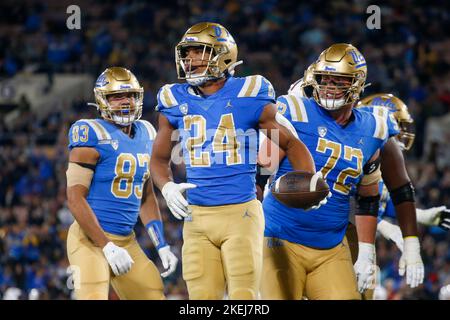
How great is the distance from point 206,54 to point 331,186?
3.75ft

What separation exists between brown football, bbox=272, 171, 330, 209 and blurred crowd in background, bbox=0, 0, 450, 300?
534 centimetres

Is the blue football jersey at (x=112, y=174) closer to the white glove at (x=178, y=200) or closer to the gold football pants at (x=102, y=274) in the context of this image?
the gold football pants at (x=102, y=274)

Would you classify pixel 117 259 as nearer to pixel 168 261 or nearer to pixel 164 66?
pixel 168 261

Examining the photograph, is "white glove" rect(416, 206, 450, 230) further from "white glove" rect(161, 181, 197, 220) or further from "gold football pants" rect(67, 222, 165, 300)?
"white glove" rect(161, 181, 197, 220)

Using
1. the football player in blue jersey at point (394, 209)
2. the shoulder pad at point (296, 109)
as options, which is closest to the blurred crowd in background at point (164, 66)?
the football player in blue jersey at point (394, 209)

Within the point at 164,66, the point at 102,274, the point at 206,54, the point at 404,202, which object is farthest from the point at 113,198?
the point at 164,66

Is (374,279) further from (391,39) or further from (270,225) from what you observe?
(391,39)

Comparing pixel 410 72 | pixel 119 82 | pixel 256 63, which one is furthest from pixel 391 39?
pixel 119 82

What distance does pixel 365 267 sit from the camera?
6.11m

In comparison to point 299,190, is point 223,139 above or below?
above

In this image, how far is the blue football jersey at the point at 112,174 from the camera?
6367 millimetres

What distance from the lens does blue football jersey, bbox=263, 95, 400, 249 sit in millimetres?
5902

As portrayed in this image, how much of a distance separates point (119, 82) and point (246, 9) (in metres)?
10.9

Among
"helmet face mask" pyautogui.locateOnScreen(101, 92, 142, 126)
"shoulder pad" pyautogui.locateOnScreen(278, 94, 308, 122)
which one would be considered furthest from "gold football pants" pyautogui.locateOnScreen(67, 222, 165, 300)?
"shoulder pad" pyautogui.locateOnScreen(278, 94, 308, 122)
